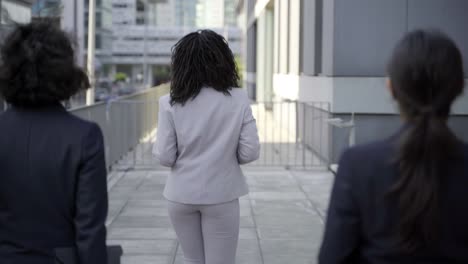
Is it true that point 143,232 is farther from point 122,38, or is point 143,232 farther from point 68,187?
point 122,38

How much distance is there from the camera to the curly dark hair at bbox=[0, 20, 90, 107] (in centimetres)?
314

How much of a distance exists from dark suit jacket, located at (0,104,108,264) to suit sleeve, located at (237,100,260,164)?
1580mm

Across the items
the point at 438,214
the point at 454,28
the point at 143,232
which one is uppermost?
the point at 454,28

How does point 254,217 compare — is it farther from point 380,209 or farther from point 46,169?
point 380,209

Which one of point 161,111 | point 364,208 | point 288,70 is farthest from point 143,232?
point 288,70

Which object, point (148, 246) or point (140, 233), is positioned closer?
point (148, 246)

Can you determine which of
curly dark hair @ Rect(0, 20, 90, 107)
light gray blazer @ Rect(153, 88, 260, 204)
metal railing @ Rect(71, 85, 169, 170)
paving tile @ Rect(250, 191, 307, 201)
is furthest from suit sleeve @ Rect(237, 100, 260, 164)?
metal railing @ Rect(71, 85, 169, 170)

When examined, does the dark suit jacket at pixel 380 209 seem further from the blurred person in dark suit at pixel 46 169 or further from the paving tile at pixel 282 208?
the paving tile at pixel 282 208

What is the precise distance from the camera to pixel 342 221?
2586mm

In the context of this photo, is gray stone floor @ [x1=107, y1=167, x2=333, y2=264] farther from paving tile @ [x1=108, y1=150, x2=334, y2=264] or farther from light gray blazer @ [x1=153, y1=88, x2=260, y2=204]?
light gray blazer @ [x1=153, y1=88, x2=260, y2=204]

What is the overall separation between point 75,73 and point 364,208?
4.15 ft

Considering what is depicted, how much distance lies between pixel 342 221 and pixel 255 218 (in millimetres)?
7404

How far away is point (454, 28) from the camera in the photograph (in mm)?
14281

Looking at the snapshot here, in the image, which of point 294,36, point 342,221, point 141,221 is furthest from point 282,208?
point 294,36
